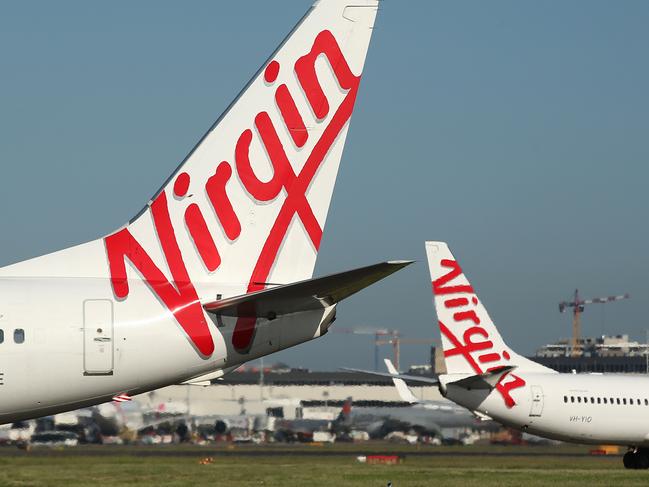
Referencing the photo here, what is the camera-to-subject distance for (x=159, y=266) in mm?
15695

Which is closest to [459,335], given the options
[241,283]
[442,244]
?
[442,244]

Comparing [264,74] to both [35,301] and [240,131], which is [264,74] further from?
[35,301]

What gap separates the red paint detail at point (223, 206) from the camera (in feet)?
52.1

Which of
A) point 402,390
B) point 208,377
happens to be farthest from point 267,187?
point 402,390

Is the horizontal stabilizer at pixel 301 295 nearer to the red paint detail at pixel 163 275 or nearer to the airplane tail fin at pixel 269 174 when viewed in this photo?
the red paint detail at pixel 163 275

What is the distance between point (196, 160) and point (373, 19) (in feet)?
10.6

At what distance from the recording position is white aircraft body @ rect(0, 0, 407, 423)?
1475cm

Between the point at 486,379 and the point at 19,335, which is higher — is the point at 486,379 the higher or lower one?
the lower one

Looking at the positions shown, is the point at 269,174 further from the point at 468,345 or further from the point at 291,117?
the point at 468,345

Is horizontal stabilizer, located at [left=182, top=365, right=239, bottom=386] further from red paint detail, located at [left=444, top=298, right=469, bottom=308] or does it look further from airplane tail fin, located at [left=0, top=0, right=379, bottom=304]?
red paint detail, located at [left=444, top=298, right=469, bottom=308]

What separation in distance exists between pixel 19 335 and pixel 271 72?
5.06 meters

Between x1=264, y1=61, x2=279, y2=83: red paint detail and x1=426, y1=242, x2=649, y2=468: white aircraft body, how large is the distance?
94.5 ft

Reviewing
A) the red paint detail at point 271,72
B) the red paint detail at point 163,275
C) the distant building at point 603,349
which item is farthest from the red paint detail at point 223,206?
the distant building at point 603,349

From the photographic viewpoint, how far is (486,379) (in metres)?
43.1
